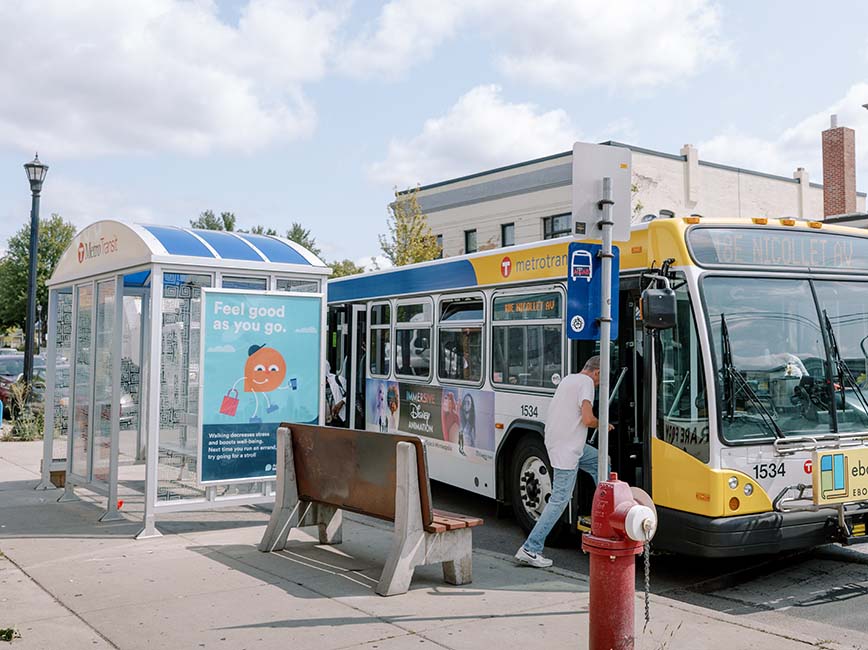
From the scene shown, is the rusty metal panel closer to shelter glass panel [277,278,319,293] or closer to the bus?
the bus

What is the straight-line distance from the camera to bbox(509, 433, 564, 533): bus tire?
836 cm

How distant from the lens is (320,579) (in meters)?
6.80

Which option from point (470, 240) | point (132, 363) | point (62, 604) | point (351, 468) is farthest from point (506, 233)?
point (62, 604)

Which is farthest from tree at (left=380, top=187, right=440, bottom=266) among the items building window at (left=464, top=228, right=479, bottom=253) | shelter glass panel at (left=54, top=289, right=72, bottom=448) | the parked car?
shelter glass panel at (left=54, top=289, right=72, bottom=448)

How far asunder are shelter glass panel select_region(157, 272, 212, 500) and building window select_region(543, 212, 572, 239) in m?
21.9

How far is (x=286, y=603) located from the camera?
20.1 feet

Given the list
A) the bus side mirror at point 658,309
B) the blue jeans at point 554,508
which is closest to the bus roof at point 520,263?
the bus side mirror at point 658,309

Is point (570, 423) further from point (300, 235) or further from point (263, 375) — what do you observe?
point (300, 235)

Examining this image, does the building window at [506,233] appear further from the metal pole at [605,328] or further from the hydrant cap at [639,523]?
the hydrant cap at [639,523]

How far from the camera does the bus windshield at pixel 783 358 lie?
671 cm

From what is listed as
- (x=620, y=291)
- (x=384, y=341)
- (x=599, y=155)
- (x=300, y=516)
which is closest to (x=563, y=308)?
(x=620, y=291)

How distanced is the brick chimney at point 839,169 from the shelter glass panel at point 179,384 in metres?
25.6

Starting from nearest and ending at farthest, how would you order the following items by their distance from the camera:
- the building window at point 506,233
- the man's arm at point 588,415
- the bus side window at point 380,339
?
1. the man's arm at point 588,415
2. the bus side window at point 380,339
3. the building window at point 506,233

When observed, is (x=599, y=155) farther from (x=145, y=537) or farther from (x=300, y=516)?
(x=145, y=537)
